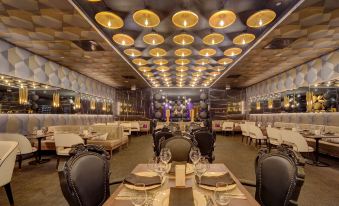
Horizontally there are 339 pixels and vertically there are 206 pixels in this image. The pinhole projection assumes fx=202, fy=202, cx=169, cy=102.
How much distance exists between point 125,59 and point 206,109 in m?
9.70

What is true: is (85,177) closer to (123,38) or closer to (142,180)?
(142,180)

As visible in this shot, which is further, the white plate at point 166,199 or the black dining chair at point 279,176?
the black dining chair at point 279,176

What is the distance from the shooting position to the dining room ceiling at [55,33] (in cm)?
384

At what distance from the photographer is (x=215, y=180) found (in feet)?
5.22

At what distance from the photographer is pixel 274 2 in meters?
3.99

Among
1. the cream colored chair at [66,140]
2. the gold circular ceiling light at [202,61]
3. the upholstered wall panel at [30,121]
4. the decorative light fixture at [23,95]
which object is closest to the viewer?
the cream colored chair at [66,140]

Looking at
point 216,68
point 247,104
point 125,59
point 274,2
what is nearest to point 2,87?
point 125,59

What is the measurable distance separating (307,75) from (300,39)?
2982mm

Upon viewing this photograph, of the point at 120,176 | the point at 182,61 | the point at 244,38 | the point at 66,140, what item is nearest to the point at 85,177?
the point at 120,176

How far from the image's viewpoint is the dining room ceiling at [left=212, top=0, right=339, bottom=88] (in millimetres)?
4055

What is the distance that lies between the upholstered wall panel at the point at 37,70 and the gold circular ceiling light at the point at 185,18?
15.8 feet

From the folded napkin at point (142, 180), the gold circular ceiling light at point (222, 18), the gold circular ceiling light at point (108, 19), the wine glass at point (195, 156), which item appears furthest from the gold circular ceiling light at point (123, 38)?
the folded napkin at point (142, 180)

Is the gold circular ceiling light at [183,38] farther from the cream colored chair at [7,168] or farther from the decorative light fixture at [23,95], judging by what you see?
the decorative light fixture at [23,95]

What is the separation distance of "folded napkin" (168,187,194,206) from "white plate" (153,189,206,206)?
3 cm
